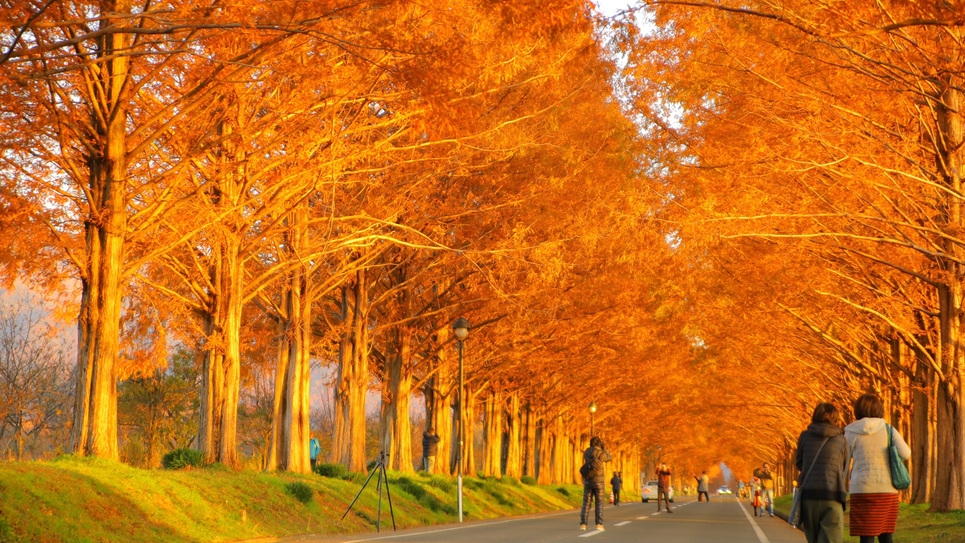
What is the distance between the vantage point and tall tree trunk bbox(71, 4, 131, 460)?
1442cm

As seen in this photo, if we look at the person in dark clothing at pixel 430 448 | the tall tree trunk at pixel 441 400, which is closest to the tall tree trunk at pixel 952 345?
the tall tree trunk at pixel 441 400

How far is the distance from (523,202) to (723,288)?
6.45 metres

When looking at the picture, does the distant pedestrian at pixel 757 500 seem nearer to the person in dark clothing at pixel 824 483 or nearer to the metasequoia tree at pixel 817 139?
the metasequoia tree at pixel 817 139

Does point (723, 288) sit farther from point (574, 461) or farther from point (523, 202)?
point (574, 461)

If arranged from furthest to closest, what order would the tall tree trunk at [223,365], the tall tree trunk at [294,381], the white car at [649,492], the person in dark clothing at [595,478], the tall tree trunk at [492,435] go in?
1. the white car at [649,492]
2. the tall tree trunk at [492,435]
3. the tall tree trunk at [294,381]
4. the person in dark clothing at [595,478]
5. the tall tree trunk at [223,365]

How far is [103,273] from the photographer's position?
1451 cm

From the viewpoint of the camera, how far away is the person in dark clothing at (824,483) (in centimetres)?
877

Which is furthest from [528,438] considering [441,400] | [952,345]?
[952,345]

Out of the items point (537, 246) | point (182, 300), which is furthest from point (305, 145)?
point (537, 246)

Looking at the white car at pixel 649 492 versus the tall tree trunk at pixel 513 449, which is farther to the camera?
the white car at pixel 649 492

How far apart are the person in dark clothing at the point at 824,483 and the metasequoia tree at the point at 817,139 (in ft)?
17.8

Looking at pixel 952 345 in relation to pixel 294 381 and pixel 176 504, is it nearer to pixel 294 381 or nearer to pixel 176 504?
pixel 294 381

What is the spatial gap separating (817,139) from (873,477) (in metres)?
7.52

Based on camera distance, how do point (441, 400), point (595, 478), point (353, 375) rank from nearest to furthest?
point (595, 478) < point (353, 375) < point (441, 400)
